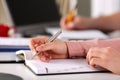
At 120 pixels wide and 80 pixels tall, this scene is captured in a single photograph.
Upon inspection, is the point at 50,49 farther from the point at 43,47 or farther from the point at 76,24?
the point at 76,24

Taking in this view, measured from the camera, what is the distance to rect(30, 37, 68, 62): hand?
3.40ft

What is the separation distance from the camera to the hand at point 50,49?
1037 mm

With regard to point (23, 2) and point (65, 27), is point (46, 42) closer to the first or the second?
point (65, 27)

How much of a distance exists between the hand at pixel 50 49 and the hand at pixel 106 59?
0.42ft

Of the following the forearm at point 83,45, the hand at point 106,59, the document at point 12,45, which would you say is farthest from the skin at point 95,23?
the hand at point 106,59

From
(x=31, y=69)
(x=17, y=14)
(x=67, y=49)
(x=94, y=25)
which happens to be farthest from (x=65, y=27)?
(x=31, y=69)

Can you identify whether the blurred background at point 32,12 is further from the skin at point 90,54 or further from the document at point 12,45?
the skin at point 90,54

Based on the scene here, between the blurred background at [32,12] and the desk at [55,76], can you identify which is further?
the blurred background at [32,12]

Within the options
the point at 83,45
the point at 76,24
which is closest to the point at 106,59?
the point at 83,45

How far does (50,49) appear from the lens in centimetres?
107

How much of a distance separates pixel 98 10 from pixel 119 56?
6.46 feet

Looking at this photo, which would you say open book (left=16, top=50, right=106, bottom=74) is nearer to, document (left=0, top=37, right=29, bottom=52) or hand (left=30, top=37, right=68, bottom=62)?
hand (left=30, top=37, right=68, bottom=62)

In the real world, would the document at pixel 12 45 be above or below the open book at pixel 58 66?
above

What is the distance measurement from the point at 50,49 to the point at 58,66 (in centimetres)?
11
